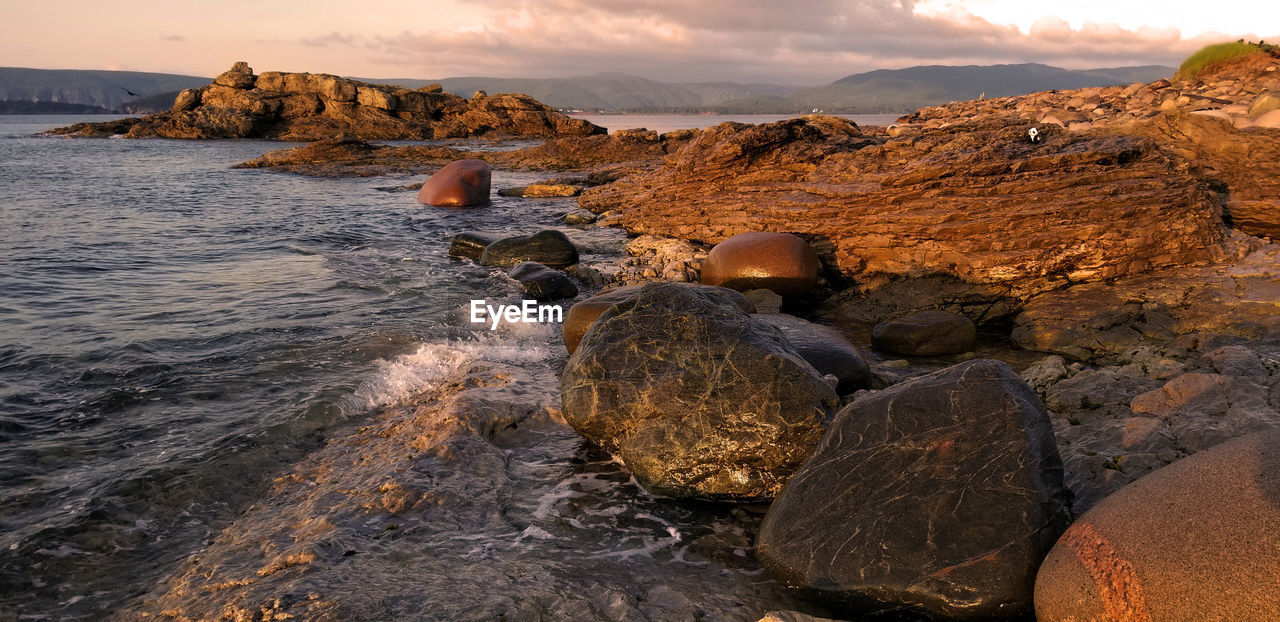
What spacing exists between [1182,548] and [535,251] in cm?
1078

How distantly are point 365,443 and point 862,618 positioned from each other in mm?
4049

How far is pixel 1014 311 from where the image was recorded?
8672 millimetres

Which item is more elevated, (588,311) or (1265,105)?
Answer: (1265,105)

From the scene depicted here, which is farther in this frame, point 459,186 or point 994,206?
point 459,186

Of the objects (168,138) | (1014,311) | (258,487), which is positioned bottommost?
(258,487)

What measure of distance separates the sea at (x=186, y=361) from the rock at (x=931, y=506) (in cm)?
103

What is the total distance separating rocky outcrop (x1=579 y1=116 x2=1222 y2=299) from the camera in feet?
27.8

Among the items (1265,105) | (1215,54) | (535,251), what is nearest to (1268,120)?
(1265,105)

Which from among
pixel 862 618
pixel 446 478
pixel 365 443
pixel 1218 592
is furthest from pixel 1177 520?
pixel 365 443

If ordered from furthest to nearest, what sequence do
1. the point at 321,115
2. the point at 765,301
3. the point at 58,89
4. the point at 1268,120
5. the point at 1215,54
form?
the point at 58,89, the point at 321,115, the point at 1215,54, the point at 1268,120, the point at 765,301

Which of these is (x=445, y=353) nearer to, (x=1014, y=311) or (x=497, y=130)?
(x=1014, y=311)

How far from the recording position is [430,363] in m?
7.50

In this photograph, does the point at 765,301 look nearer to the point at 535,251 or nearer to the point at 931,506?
the point at 535,251

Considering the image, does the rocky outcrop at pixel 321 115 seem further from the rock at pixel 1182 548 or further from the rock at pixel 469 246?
the rock at pixel 1182 548
